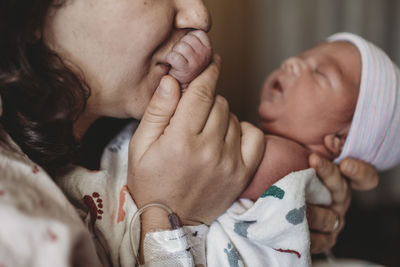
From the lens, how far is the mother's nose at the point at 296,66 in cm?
128

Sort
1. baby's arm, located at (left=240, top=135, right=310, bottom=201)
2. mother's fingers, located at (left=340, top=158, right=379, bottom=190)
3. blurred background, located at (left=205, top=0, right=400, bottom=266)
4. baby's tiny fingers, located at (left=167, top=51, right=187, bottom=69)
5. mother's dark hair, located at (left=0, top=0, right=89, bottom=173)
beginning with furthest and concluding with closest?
blurred background, located at (left=205, top=0, right=400, bottom=266), mother's fingers, located at (left=340, top=158, right=379, bottom=190), baby's arm, located at (left=240, top=135, right=310, bottom=201), baby's tiny fingers, located at (left=167, top=51, right=187, bottom=69), mother's dark hair, located at (left=0, top=0, right=89, bottom=173)

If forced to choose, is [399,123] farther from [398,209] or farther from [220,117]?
[398,209]

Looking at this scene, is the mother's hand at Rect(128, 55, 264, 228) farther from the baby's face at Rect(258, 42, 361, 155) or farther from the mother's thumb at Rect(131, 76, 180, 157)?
the baby's face at Rect(258, 42, 361, 155)

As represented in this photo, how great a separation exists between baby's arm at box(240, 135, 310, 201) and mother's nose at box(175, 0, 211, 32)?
371mm

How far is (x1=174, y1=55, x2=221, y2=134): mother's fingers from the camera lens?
2.80 ft

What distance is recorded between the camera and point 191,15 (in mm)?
872

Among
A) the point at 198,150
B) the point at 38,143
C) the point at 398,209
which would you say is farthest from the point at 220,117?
the point at 398,209

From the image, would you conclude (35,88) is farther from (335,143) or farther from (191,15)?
(335,143)

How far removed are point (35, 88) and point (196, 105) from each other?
1.09 feet

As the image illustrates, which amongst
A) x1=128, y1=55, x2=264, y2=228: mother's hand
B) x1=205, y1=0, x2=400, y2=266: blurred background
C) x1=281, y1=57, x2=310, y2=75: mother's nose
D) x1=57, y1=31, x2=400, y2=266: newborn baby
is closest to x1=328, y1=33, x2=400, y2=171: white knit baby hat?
x1=57, y1=31, x2=400, y2=266: newborn baby

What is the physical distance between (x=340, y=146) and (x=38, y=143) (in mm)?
920

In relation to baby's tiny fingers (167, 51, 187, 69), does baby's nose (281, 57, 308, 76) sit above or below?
below

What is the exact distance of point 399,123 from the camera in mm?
1237

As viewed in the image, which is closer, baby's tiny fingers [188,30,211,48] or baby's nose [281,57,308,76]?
baby's tiny fingers [188,30,211,48]
